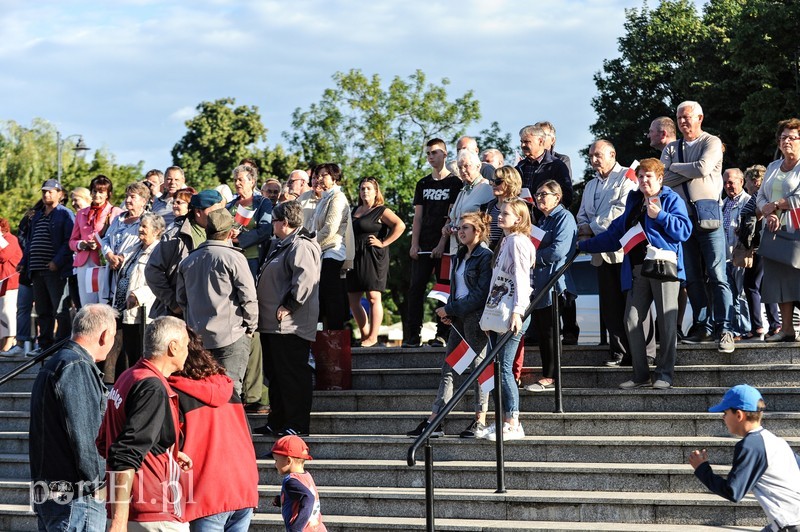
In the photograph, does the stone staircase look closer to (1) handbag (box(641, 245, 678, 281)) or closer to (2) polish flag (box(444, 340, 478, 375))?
(2) polish flag (box(444, 340, 478, 375))

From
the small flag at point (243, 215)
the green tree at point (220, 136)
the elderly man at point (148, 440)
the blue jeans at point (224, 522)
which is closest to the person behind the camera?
the elderly man at point (148, 440)

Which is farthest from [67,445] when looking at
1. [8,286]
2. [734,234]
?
[8,286]

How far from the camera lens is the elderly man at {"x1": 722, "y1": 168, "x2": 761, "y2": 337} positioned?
11.4 m

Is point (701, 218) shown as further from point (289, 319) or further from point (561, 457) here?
point (289, 319)

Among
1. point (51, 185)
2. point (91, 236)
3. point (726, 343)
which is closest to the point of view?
point (726, 343)

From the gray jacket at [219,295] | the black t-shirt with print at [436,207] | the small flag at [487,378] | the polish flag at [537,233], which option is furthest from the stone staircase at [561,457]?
the black t-shirt with print at [436,207]

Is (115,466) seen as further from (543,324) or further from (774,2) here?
(774,2)

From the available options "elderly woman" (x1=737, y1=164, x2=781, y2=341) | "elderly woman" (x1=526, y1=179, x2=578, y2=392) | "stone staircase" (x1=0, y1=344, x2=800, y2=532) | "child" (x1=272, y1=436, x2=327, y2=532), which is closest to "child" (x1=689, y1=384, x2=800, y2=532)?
"stone staircase" (x1=0, y1=344, x2=800, y2=532)

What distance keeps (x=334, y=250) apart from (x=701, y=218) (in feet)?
12.1

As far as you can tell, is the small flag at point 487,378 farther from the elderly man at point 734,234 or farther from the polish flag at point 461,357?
the elderly man at point 734,234

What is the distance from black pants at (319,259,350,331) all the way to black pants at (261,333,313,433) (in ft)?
5.05

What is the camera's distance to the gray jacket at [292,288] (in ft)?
31.5

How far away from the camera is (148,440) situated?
17.6 feet

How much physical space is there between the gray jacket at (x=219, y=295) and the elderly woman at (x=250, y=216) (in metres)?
1.98
